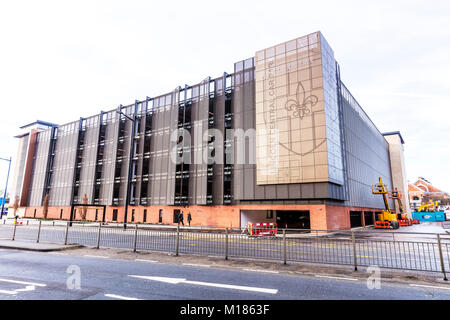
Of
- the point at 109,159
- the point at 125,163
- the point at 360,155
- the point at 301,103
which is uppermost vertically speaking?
the point at 301,103

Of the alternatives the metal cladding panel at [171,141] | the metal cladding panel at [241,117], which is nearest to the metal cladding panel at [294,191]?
the metal cladding panel at [241,117]

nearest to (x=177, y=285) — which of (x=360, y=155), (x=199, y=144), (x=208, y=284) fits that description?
(x=208, y=284)

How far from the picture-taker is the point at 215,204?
33.5m

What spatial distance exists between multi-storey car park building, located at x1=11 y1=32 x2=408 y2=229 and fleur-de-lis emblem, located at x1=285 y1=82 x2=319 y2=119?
111mm

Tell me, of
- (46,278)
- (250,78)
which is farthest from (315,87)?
(46,278)

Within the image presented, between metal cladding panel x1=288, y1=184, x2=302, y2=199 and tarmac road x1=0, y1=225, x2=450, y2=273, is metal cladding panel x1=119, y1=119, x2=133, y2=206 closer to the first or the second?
tarmac road x1=0, y1=225, x2=450, y2=273

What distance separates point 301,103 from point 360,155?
1992cm

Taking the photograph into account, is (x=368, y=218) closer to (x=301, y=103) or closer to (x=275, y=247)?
(x=301, y=103)

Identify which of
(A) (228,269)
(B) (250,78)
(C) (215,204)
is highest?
(B) (250,78)

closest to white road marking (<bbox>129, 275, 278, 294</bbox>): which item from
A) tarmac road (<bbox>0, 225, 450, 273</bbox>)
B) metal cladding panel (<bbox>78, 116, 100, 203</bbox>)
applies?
tarmac road (<bbox>0, 225, 450, 273</bbox>)

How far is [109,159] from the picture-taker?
45750 mm

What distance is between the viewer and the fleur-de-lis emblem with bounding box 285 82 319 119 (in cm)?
2808
